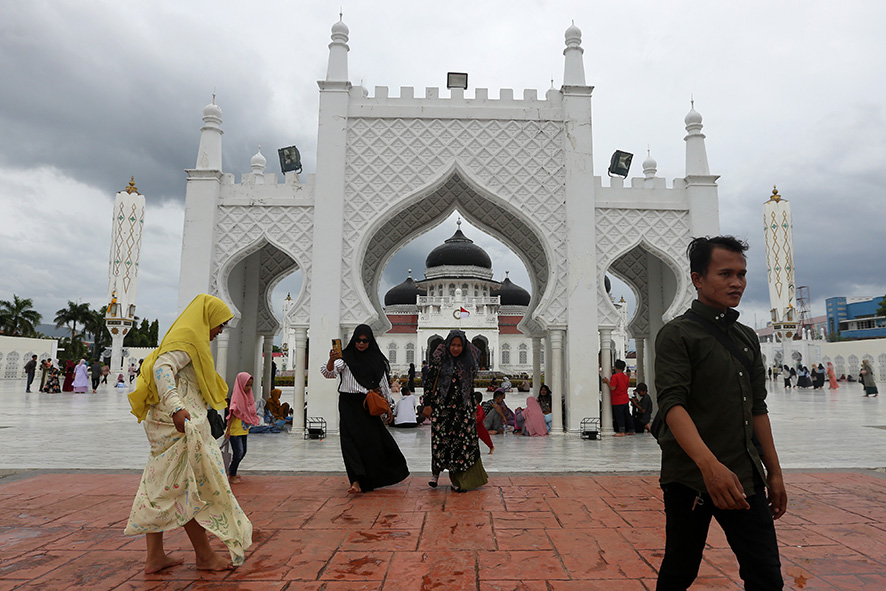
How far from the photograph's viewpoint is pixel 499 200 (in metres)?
8.80

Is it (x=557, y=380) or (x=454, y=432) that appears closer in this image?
(x=454, y=432)

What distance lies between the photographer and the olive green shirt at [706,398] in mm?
1745

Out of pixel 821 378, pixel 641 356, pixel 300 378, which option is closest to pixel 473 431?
pixel 300 378

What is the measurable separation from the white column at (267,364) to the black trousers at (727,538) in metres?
10.0

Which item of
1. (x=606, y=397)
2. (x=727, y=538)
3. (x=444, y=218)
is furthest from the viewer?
(x=444, y=218)

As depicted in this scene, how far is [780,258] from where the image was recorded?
59.9 feet

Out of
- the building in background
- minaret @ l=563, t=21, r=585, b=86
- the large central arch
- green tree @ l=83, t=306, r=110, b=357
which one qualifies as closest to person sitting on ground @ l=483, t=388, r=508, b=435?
the large central arch

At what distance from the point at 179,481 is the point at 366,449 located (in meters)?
2.06

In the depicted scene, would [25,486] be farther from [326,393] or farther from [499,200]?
[499,200]

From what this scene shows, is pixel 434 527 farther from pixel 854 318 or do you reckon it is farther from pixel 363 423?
pixel 854 318

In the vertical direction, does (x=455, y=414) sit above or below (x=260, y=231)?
below

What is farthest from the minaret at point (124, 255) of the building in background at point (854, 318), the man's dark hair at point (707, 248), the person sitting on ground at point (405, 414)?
the building in background at point (854, 318)

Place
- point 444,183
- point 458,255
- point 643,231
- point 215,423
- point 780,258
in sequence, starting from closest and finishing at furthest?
point 215,423
point 643,231
point 444,183
point 780,258
point 458,255

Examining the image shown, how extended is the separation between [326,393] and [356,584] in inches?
235
